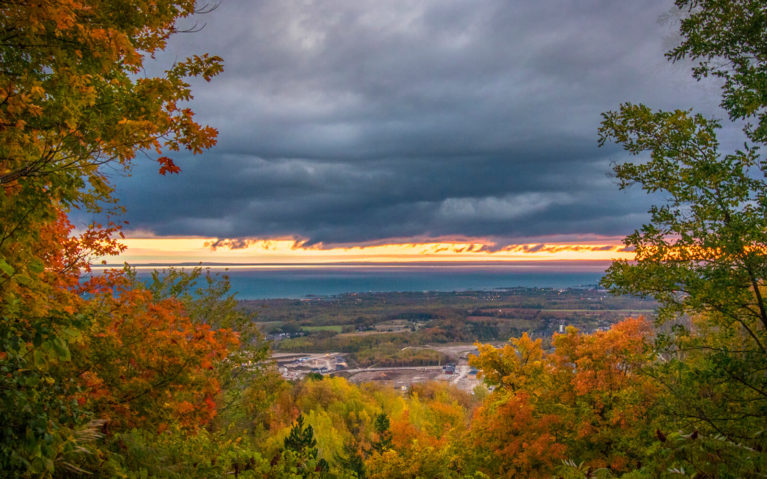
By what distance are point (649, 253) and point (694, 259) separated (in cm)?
95

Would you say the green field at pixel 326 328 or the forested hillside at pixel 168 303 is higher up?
the forested hillside at pixel 168 303

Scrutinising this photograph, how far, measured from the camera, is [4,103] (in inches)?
192

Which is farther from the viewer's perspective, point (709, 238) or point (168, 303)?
point (168, 303)

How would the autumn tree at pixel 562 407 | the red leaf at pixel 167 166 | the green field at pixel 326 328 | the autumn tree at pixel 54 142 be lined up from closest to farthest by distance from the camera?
the autumn tree at pixel 54 142
the red leaf at pixel 167 166
the autumn tree at pixel 562 407
the green field at pixel 326 328

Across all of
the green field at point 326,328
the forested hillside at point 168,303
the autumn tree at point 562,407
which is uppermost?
the forested hillside at point 168,303

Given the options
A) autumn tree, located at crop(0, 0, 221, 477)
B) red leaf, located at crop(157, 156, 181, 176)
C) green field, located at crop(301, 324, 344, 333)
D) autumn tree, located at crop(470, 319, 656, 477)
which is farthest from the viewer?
green field, located at crop(301, 324, 344, 333)

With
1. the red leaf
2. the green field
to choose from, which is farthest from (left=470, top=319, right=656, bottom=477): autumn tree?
the green field

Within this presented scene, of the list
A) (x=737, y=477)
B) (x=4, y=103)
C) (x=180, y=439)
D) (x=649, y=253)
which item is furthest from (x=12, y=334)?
(x=649, y=253)

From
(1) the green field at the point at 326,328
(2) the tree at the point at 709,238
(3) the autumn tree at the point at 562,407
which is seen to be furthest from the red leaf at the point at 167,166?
(1) the green field at the point at 326,328

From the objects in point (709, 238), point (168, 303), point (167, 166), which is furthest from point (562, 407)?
point (167, 166)

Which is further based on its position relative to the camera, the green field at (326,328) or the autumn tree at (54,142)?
the green field at (326,328)

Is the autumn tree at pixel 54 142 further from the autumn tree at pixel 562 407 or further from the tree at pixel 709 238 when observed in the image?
the autumn tree at pixel 562 407

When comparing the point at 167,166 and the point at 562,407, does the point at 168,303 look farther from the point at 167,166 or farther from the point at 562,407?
the point at 562,407

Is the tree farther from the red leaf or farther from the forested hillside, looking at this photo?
the red leaf
